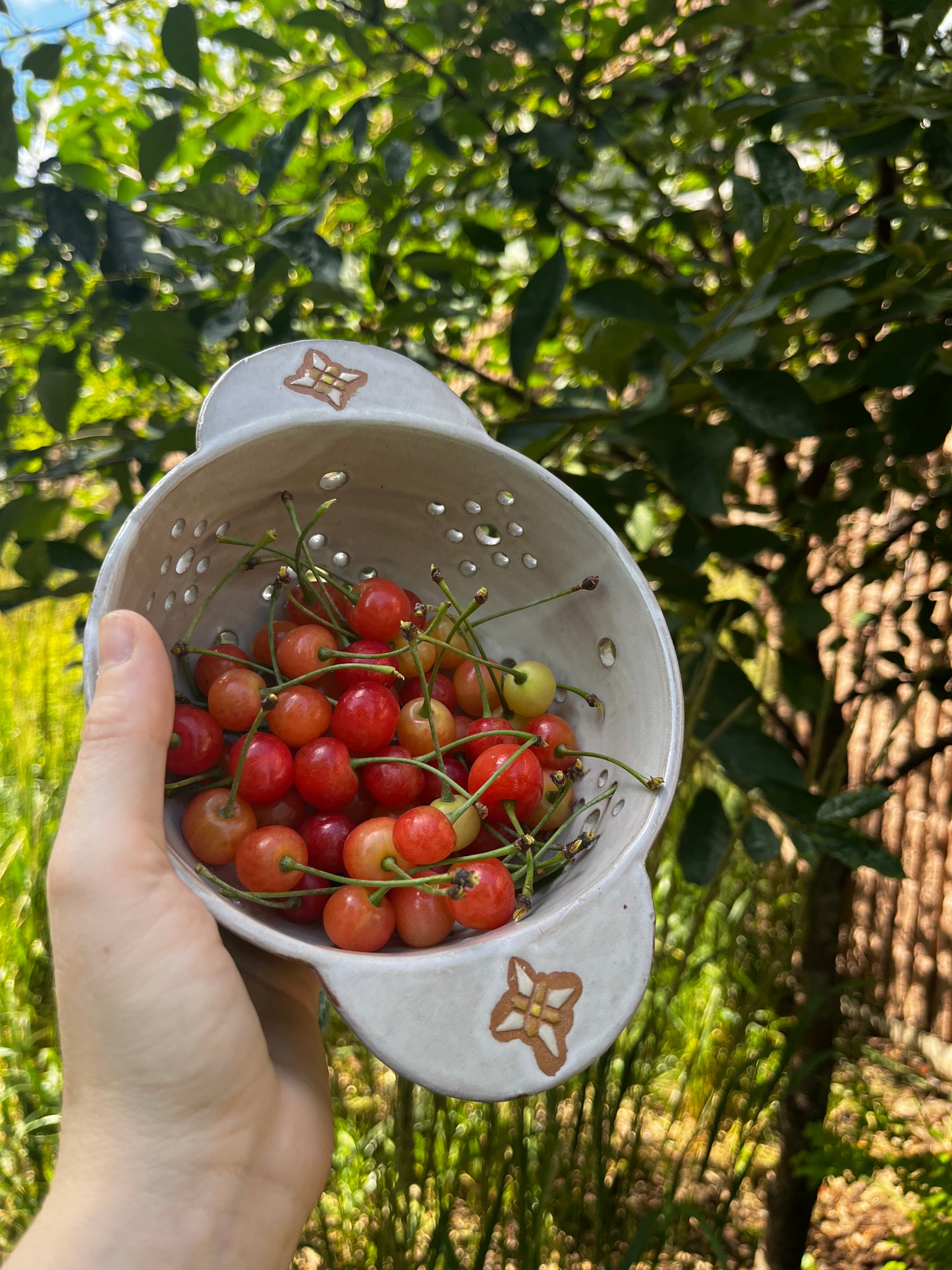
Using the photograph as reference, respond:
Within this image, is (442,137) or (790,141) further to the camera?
(790,141)

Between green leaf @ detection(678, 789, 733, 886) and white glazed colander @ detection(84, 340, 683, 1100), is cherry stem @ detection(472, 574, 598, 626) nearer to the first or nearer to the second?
white glazed colander @ detection(84, 340, 683, 1100)

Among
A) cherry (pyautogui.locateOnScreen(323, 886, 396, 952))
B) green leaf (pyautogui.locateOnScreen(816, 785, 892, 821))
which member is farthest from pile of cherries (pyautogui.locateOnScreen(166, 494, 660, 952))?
green leaf (pyautogui.locateOnScreen(816, 785, 892, 821))

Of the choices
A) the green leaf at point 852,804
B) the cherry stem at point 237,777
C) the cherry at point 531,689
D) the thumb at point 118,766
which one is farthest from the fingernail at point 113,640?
the green leaf at point 852,804

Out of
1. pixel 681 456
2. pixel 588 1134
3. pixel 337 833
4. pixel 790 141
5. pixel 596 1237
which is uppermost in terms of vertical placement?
pixel 790 141

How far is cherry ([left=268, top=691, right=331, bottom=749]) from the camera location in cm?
70

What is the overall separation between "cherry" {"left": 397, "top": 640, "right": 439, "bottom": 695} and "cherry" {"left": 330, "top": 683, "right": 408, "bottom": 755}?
62 mm

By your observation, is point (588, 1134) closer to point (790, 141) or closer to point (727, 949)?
point (727, 949)

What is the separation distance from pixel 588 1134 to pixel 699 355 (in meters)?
1.30

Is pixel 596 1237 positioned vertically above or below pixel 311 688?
below

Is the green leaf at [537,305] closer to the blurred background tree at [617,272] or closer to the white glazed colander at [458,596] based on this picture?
the blurred background tree at [617,272]

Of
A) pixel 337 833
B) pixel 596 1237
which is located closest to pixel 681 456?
pixel 337 833

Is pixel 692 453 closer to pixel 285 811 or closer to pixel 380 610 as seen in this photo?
pixel 380 610

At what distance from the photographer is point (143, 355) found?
0.76 meters

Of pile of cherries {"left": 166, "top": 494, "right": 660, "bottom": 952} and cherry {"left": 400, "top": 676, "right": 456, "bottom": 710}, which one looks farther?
cherry {"left": 400, "top": 676, "right": 456, "bottom": 710}
